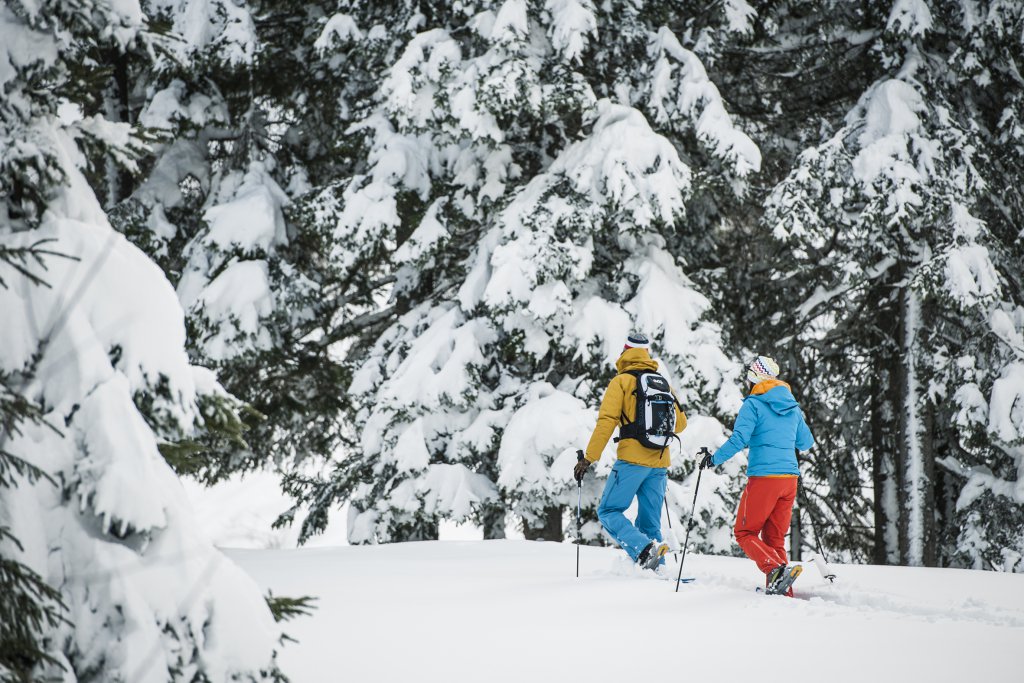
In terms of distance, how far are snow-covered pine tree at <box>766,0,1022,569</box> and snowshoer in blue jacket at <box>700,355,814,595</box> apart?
3.73 metres

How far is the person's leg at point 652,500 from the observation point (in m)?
6.43

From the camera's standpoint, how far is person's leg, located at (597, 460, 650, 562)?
627 cm

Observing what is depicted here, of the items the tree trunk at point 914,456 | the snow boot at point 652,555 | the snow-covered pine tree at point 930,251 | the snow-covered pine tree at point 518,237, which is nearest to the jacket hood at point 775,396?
the snow boot at point 652,555

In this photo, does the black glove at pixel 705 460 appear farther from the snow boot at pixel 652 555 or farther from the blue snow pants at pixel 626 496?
the snow boot at pixel 652 555

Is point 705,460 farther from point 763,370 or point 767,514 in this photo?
point 763,370

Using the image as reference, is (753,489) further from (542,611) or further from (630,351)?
(542,611)

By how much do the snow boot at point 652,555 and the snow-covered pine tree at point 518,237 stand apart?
2339 millimetres

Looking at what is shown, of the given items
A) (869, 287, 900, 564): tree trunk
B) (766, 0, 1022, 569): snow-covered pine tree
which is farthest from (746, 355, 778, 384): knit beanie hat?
(869, 287, 900, 564): tree trunk

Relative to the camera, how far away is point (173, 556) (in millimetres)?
2410

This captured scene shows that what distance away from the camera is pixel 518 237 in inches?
359

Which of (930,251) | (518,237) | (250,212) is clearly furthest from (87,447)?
(930,251)

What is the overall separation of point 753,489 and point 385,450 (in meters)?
4.88

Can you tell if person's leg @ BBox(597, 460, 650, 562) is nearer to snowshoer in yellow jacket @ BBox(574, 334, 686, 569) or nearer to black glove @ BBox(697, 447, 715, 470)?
snowshoer in yellow jacket @ BBox(574, 334, 686, 569)

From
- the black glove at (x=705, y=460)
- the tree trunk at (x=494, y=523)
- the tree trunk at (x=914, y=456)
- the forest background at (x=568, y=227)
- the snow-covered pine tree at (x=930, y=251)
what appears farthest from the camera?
the tree trunk at (x=914, y=456)
